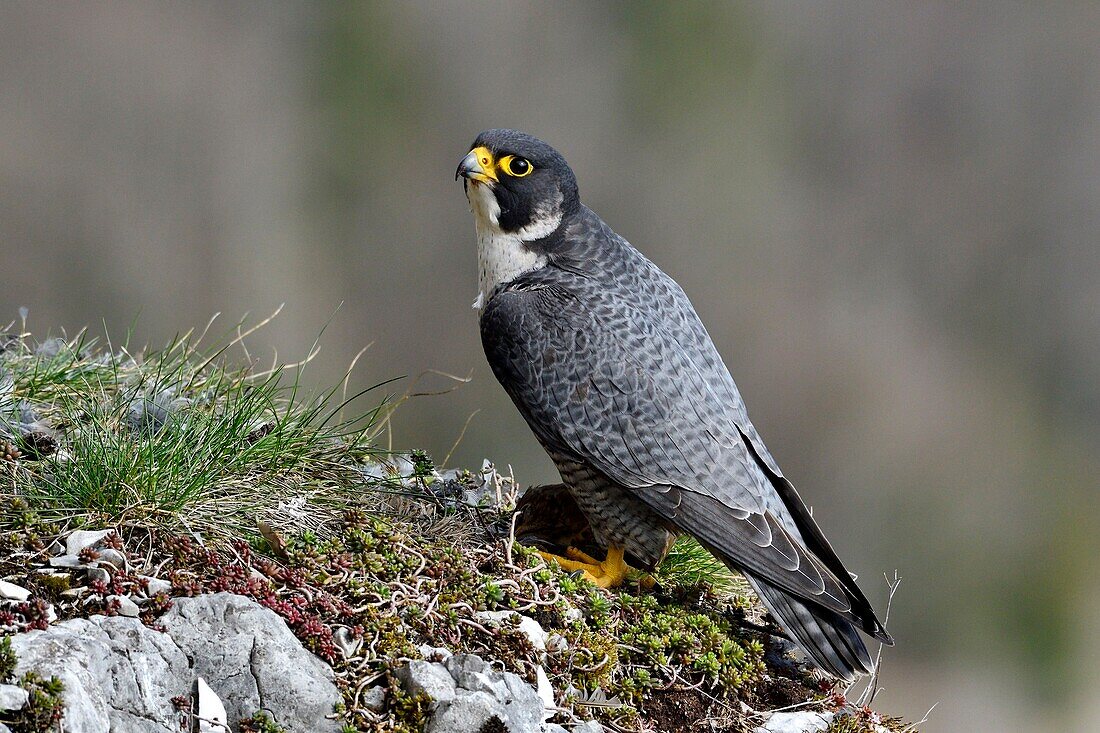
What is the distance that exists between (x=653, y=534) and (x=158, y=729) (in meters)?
1.66

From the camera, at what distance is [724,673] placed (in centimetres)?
318

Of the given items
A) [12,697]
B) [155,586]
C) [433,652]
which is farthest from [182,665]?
[433,652]

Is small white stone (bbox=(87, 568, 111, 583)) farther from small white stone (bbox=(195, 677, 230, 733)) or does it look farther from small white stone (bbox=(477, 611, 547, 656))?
small white stone (bbox=(477, 611, 547, 656))

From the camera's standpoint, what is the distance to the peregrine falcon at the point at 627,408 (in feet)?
A: 10.8

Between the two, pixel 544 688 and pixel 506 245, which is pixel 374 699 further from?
pixel 506 245

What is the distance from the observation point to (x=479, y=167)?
3646mm

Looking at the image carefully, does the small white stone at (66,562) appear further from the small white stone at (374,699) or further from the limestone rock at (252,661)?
the small white stone at (374,699)

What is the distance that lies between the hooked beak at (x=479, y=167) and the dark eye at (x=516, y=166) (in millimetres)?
43

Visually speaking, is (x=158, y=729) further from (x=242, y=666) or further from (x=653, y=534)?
(x=653, y=534)

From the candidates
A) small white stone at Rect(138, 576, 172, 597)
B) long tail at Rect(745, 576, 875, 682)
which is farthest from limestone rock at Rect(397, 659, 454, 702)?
long tail at Rect(745, 576, 875, 682)

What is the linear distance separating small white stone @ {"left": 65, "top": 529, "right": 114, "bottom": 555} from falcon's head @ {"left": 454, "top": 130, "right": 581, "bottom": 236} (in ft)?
5.36

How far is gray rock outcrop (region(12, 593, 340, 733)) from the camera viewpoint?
233cm

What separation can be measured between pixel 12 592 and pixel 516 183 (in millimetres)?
2013

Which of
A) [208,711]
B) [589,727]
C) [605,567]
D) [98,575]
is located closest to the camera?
[208,711]
